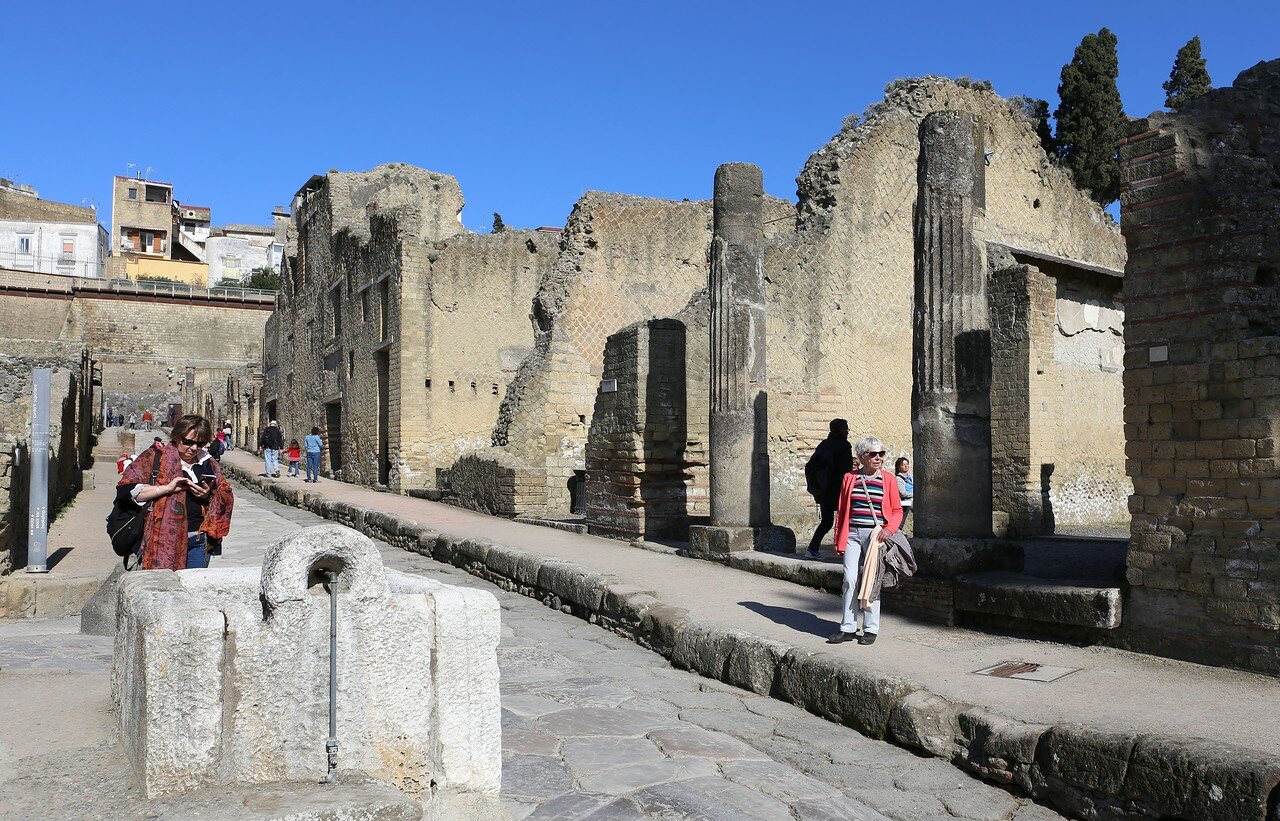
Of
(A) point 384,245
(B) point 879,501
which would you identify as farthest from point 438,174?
(B) point 879,501

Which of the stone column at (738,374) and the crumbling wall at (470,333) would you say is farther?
the crumbling wall at (470,333)

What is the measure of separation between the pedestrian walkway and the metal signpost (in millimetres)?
4440

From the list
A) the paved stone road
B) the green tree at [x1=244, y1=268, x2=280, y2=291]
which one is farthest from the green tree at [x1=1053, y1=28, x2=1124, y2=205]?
the green tree at [x1=244, y1=268, x2=280, y2=291]

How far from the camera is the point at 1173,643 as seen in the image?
560 cm

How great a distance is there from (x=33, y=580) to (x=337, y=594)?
5560 mm

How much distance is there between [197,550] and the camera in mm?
6340

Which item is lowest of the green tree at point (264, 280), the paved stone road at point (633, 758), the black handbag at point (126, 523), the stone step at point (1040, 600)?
the paved stone road at point (633, 758)

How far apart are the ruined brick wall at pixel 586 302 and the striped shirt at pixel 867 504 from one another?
8540 mm

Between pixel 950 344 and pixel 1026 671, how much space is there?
2.88 m

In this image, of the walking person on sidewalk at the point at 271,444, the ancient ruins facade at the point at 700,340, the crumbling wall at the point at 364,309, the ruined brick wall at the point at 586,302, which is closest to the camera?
the ancient ruins facade at the point at 700,340

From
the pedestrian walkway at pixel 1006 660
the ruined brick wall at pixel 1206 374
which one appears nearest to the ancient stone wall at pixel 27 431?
the pedestrian walkway at pixel 1006 660

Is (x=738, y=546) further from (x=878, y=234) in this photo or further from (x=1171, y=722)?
(x=878, y=234)

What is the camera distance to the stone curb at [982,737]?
11.8ft

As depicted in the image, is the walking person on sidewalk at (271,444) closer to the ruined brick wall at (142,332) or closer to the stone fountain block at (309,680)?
the stone fountain block at (309,680)
